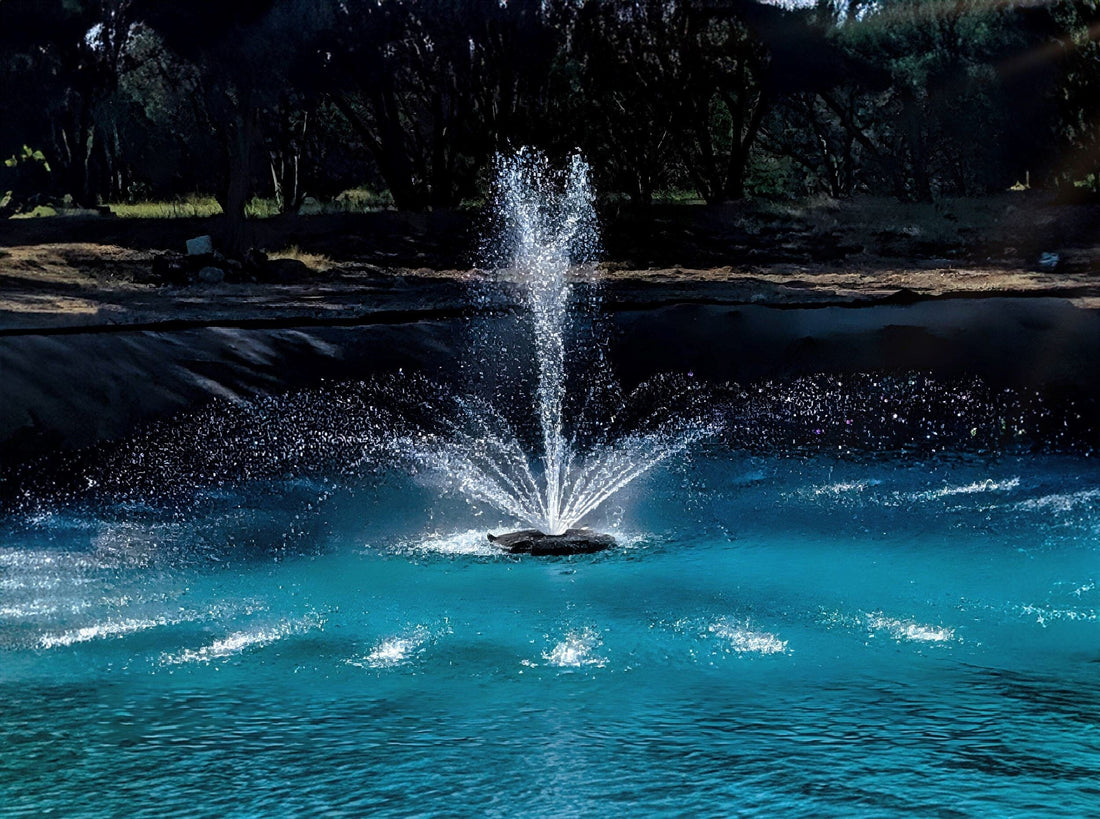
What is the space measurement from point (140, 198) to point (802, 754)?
1109 inches

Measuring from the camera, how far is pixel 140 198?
31844 millimetres

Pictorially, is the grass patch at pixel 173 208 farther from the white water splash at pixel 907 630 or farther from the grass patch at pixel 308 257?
the white water splash at pixel 907 630

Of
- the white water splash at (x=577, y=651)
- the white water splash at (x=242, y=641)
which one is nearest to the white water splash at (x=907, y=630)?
the white water splash at (x=577, y=651)

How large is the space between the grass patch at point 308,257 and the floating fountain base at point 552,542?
34.2 ft

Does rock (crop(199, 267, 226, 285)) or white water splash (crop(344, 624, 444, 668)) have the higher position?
rock (crop(199, 267, 226, 285))

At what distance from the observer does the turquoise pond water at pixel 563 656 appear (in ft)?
18.4

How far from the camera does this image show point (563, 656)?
23.6ft

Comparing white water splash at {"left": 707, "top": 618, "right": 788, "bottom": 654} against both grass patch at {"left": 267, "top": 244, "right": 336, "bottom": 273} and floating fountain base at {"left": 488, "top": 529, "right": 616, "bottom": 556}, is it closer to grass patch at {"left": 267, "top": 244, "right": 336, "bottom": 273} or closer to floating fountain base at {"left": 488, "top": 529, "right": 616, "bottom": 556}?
floating fountain base at {"left": 488, "top": 529, "right": 616, "bottom": 556}

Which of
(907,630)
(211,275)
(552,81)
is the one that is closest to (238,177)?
(211,275)

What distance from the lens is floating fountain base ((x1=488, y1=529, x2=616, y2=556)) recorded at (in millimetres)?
9219

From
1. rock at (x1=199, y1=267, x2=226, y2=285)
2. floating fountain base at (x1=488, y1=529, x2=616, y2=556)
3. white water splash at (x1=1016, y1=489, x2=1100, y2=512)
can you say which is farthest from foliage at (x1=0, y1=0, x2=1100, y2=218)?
white water splash at (x1=1016, y1=489, x2=1100, y2=512)

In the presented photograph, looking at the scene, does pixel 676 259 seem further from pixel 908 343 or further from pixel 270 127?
pixel 270 127

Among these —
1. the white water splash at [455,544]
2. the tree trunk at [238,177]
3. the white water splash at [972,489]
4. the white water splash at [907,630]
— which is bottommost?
the white water splash at [907,630]

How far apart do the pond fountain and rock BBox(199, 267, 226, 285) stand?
4.81m
